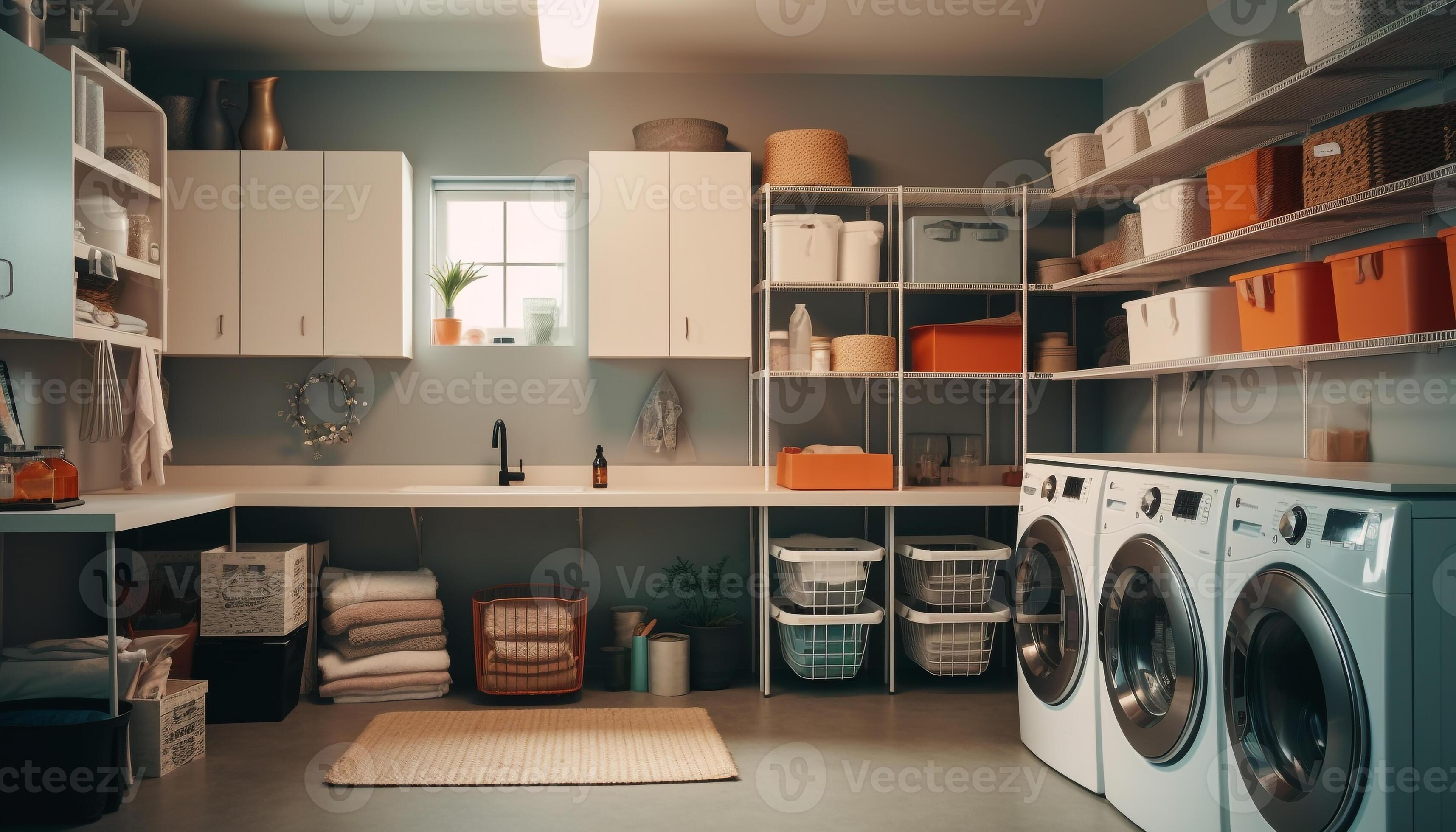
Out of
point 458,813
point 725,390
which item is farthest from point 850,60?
point 458,813

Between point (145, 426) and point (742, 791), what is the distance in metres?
2.50

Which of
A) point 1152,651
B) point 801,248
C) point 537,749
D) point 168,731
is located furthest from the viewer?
point 801,248

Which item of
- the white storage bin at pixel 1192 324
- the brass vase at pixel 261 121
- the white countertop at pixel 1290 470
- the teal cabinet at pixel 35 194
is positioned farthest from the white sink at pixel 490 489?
the white storage bin at pixel 1192 324

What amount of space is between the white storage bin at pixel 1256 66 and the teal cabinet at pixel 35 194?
362 cm

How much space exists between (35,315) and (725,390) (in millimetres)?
2554

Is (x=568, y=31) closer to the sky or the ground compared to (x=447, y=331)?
closer to the sky

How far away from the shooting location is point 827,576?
3.70 metres

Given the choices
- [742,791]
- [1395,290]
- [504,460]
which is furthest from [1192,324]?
[504,460]

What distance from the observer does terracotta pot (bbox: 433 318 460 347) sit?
4137 mm

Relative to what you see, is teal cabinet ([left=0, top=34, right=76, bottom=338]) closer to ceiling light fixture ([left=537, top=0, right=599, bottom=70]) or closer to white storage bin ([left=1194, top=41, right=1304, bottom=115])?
ceiling light fixture ([left=537, top=0, right=599, bottom=70])

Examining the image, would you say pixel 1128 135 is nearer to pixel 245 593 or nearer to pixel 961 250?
pixel 961 250

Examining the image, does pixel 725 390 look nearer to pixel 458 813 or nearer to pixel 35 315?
pixel 458 813

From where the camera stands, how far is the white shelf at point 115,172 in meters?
3.13

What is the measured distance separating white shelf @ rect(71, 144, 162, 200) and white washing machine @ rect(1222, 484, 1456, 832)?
144 inches
